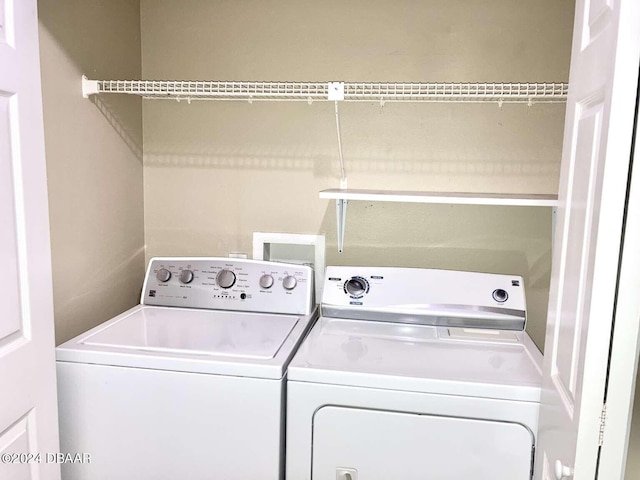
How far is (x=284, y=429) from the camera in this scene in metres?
1.52

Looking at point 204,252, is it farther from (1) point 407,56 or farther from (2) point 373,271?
(1) point 407,56

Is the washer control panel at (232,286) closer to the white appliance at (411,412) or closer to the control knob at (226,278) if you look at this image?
the control knob at (226,278)

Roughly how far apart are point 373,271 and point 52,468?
120 cm

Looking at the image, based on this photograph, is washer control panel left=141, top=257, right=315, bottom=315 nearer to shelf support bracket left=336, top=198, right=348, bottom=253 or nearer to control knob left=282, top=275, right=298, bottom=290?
control knob left=282, top=275, right=298, bottom=290

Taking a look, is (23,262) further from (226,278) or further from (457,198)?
(457,198)

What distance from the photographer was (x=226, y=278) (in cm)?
206

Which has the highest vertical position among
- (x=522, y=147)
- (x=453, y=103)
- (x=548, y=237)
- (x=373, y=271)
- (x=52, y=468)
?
(x=453, y=103)


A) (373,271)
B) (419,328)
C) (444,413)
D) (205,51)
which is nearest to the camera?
(444,413)

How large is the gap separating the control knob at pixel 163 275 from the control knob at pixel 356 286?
699 mm

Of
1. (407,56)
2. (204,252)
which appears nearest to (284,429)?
Answer: (204,252)

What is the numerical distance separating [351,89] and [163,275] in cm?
101

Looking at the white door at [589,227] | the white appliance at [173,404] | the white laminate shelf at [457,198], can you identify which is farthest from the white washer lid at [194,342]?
the white door at [589,227]

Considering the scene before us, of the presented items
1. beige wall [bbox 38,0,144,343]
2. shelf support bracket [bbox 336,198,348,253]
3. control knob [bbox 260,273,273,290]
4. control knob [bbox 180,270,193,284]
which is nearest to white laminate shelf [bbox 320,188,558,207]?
shelf support bracket [bbox 336,198,348,253]

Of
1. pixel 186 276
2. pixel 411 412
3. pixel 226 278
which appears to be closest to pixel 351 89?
pixel 226 278
